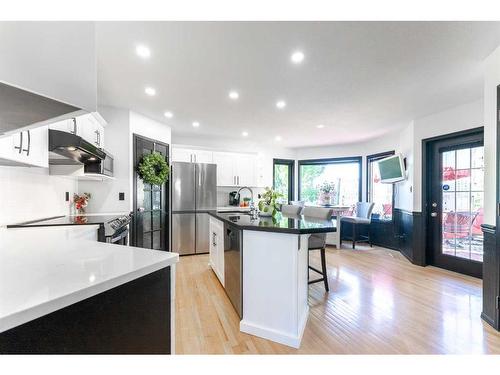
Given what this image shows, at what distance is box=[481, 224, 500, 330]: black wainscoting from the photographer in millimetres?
2047

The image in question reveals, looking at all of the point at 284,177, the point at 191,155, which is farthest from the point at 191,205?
the point at 284,177

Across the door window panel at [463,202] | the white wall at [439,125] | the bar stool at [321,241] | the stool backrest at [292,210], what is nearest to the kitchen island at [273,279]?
the bar stool at [321,241]

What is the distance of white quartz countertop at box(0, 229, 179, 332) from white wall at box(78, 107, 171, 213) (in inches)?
93.6

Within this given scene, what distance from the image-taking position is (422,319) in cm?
217

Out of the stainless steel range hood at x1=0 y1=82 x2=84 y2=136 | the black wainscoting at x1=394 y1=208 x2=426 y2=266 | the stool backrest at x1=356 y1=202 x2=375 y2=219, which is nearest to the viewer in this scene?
the stainless steel range hood at x1=0 y1=82 x2=84 y2=136

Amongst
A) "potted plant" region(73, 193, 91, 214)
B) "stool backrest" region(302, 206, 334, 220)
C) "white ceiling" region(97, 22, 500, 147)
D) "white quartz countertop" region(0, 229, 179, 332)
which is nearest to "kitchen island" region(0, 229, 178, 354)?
"white quartz countertop" region(0, 229, 179, 332)

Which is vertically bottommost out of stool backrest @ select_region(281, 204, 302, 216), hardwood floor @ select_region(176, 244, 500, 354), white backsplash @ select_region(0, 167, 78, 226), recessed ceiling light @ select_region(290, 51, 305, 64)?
hardwood floor @ select_region(176, 244, 500, 354)

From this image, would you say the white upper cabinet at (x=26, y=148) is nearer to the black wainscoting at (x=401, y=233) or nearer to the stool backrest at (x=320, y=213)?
the stool backrest at (x=320, y=213)

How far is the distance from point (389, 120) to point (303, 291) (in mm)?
3424

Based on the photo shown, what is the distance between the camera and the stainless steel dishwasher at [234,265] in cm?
208

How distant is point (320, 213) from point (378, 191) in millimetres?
3376

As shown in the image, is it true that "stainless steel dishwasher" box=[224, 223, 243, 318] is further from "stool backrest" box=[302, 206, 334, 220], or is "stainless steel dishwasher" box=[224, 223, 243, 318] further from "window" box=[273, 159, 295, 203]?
"window" box=[273, 159, 295, 203]

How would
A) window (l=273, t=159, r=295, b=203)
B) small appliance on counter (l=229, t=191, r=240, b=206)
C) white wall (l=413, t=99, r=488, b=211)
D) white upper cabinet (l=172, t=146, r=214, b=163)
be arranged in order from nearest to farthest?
white wall (l=413, t=99, r=488, b=211), white upper cabinet (l=172, t=146, r=214, b=163), small appliance on counter (l=229, t=191, r=240, b=206), window (l=273, t=159, r=295, b=203)

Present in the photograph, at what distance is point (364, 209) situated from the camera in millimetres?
5312
